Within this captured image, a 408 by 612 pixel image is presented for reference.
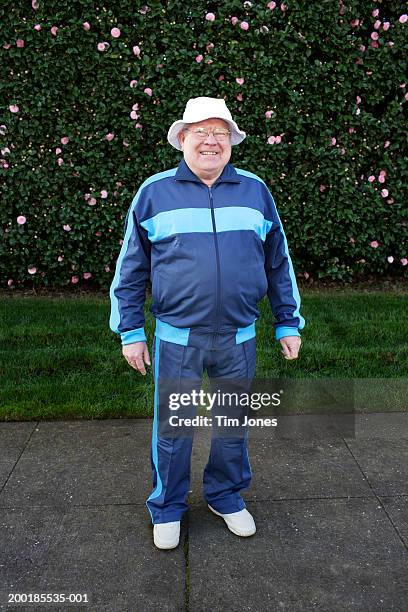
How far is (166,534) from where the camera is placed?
287 cm

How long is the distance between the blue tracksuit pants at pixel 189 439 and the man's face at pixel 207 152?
28.2 inches

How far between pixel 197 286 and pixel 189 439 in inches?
27.2

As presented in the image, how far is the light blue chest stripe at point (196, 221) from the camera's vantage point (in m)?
2.67

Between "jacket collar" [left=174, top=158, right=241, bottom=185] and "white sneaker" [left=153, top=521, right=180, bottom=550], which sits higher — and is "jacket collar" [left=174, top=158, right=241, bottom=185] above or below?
above

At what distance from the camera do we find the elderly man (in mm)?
2684

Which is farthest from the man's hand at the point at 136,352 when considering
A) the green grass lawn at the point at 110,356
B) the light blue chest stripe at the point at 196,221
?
the green grass lawn at the point at 110,356

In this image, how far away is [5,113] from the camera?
601cm

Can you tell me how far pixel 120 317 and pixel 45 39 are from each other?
3.96 meters

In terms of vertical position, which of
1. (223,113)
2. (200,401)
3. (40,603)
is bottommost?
(40,603)

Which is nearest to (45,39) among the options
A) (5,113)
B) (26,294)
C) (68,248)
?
(5,113)

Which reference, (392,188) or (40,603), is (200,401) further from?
(392,188)

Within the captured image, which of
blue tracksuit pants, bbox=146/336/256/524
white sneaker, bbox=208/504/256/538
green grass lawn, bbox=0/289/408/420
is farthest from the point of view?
green grass lawn, bbox=0/289/408/420

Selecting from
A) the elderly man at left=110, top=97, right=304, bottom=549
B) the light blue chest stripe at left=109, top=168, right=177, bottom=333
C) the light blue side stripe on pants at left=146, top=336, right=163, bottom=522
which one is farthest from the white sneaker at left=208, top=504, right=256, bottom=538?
the light blue chest stripe at left=109, top=168, right=177, bottom=333

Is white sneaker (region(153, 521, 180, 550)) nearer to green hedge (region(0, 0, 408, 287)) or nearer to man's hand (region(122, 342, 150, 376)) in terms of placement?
man's hand (region(122, 342, 150, 376))
